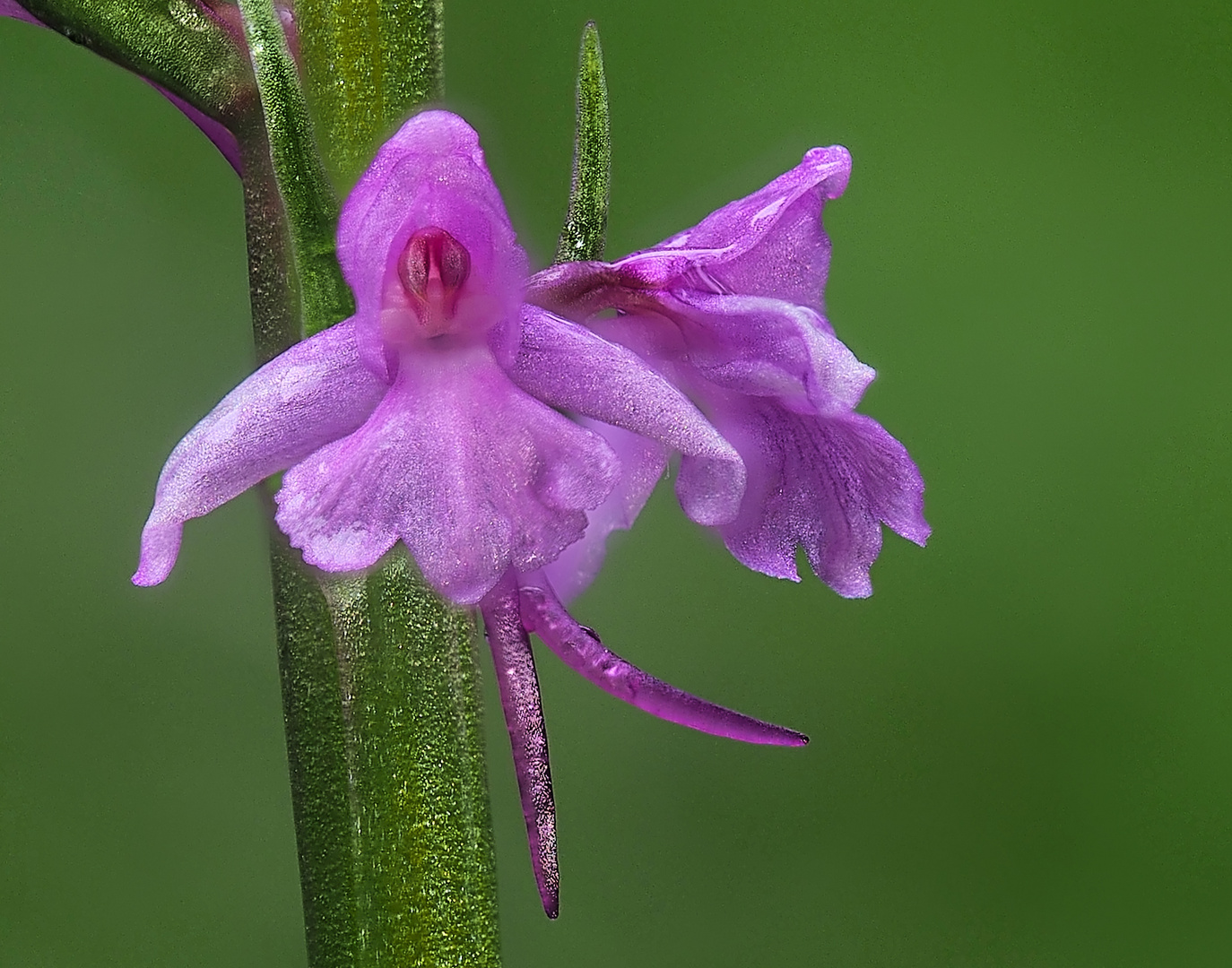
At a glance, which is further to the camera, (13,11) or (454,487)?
(13,11)

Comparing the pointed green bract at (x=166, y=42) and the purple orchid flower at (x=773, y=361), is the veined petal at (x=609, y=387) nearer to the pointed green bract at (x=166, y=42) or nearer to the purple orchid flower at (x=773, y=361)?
the purple orchid flower at (x=773, y=361)

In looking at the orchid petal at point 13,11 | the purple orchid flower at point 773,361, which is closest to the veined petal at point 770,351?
the purple orchid flower at point 773,361

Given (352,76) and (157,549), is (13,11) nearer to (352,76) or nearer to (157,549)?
(352,76)

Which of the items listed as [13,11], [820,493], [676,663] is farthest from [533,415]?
[676,663]

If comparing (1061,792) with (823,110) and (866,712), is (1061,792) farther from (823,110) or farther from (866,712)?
(823,110)

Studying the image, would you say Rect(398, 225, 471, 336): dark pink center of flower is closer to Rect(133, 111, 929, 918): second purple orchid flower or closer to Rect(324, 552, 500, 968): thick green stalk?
Rect(133, 111, 929, 918): second purple orchid flower

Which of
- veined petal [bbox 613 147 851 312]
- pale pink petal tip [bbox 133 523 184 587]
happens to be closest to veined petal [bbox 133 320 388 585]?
pale pink petal tip [bbox 133 523 184 587]
